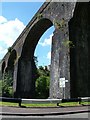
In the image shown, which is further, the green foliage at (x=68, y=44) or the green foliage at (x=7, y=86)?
the green foliage at (x=7, y=86)

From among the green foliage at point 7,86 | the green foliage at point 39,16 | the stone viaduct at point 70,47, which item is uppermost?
the green foliage at point 39,16

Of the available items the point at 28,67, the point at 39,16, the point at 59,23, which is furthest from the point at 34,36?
the point at 59,23

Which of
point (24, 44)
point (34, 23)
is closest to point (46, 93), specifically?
point (24, 44)

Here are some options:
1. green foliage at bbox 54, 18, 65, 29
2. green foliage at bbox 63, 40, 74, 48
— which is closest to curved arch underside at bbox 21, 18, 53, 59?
green foliage at bbox 54, 18, 65, 29

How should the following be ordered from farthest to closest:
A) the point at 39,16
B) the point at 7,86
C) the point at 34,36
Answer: the point at 7,86, the point at 34,36, the point at 39,16

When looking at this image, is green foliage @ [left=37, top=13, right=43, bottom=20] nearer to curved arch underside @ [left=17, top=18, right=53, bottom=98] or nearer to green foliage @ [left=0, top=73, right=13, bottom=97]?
curved arch underside @ [left=17, top=18, right=53, bottom=98]

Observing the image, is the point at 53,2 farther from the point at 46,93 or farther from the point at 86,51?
the point at 46,93

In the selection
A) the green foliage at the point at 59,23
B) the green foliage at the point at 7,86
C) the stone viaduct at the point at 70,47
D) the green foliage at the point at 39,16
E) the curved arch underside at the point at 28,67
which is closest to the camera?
the stone viaduct at the point at 70,47

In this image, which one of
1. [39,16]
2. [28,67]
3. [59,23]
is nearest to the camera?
[59,23]

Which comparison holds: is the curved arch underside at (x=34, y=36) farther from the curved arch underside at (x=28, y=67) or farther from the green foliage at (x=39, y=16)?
the green foliage at (x=39, y=16)

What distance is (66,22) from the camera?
22750 millimetres

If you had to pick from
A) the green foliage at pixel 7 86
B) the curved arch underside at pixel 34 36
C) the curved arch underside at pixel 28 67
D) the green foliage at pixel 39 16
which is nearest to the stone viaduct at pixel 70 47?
the green foliage at pixel 39 16

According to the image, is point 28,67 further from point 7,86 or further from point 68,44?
point 68,44

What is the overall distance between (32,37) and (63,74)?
12.0m
